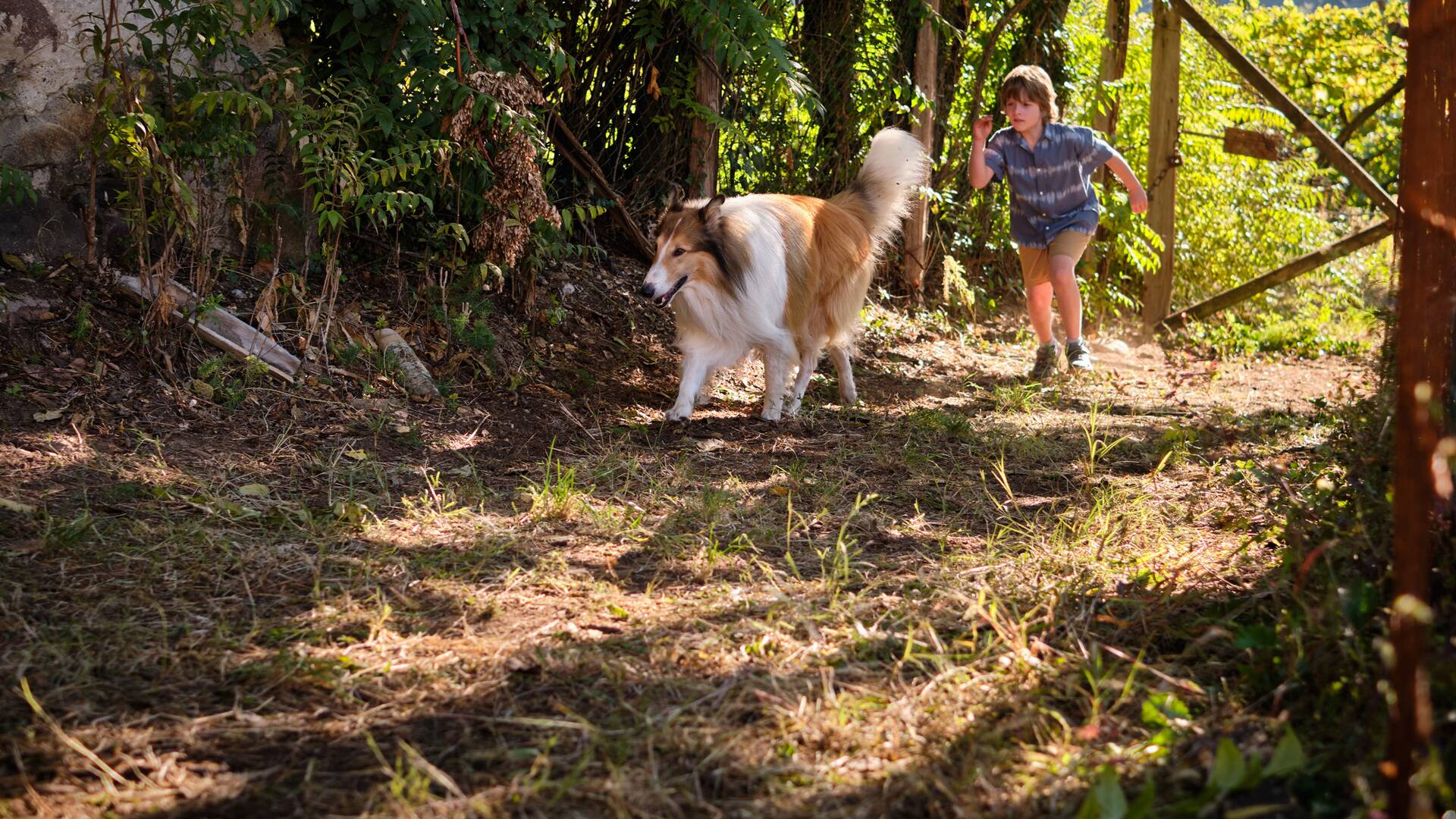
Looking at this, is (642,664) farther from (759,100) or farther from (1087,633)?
(759,100)

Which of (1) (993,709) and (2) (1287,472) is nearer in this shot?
(1) (993,709)

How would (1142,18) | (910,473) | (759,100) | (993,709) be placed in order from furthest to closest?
(1142,18) → (759,100) → (910,473) → (993,709)

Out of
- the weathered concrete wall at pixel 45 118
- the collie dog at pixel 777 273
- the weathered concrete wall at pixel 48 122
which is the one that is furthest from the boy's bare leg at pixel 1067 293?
the weathered concrete wall at pixel 45 118

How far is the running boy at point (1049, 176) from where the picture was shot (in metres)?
6.31

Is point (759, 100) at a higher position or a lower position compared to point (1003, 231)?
higher

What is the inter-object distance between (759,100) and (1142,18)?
4124 mm

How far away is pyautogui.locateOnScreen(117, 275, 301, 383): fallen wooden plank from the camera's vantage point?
14.3ft

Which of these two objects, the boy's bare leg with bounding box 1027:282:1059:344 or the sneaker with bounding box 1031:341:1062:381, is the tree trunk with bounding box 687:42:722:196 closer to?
the boy's bare leg with bounding box 1027:282:1059:344

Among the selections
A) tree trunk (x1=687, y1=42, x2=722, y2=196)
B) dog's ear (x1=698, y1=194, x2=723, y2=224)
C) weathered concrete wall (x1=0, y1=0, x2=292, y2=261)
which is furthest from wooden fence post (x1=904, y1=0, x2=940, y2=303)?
weathered concrete wall (x1=0, y1=0, x2=292, y2=261)

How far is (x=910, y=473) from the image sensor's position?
4.27 meters

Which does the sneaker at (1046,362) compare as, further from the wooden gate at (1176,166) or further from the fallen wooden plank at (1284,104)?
the fallen wooden plank at (1284,104)

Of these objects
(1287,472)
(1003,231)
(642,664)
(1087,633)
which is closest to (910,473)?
(1287,472)

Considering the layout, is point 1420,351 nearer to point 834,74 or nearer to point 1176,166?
point 834,74

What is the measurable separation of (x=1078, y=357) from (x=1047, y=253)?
65cm
